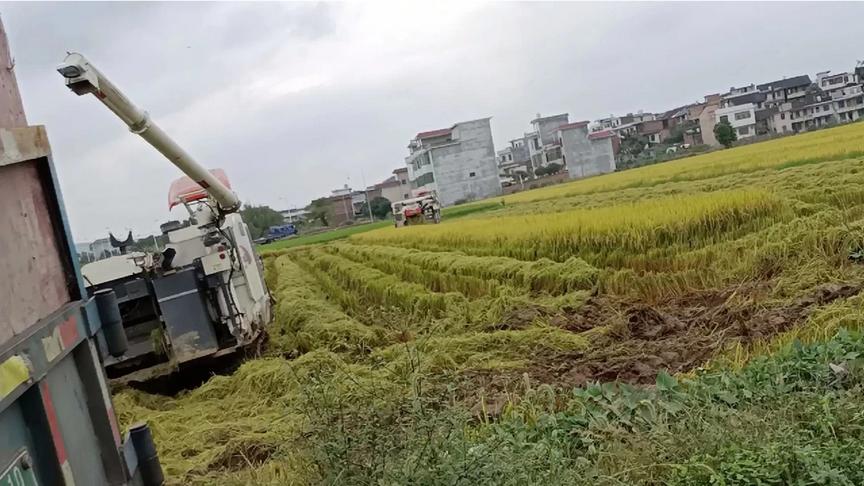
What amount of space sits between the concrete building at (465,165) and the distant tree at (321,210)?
1084cm

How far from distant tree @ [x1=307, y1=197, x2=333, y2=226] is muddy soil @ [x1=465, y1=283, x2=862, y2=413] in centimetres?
6614

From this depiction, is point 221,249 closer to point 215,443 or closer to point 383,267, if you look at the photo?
point 215,443

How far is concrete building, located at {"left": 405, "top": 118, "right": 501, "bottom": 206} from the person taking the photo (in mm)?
71812

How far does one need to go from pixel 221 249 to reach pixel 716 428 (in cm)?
736

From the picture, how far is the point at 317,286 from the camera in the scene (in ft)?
58.2

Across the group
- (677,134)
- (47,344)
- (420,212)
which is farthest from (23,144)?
(677,134)

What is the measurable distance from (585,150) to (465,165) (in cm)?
1210

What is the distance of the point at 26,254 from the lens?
2621 mm

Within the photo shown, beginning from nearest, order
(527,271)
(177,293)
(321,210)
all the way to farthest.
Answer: (177,293), (527,271), (321,210)

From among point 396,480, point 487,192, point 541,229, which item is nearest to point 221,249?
point 541,229

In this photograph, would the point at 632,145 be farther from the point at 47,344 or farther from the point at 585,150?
the point at 47,344

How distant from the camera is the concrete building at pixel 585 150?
7431 cm

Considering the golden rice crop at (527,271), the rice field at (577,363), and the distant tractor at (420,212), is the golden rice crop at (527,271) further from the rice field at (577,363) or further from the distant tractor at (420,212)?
the distant tractor at (420,212)

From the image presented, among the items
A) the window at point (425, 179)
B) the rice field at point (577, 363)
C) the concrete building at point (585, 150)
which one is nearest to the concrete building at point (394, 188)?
the window at point (425, 179)
